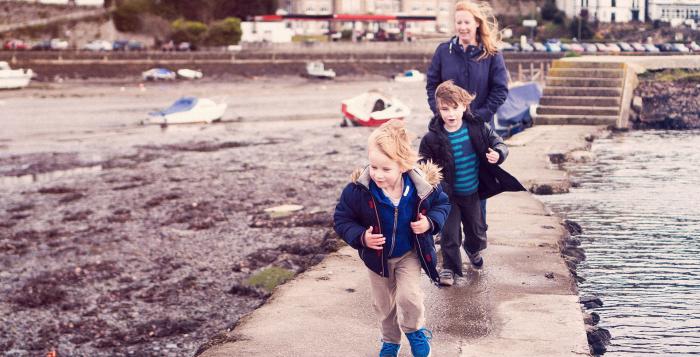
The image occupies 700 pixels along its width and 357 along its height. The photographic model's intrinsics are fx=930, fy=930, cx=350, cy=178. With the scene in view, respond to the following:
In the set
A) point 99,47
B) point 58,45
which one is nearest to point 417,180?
point 99,47

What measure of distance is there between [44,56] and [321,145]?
44.6 meters

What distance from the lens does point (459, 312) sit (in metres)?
5.98

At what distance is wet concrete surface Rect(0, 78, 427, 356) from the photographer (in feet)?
29.2

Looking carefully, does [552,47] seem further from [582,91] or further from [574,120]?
[574,120]

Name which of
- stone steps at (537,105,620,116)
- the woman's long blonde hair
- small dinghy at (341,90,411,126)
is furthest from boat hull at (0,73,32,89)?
the woman's long blonde hair

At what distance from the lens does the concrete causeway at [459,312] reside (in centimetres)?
533

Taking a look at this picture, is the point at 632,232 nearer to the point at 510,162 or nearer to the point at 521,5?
the point at 510,162

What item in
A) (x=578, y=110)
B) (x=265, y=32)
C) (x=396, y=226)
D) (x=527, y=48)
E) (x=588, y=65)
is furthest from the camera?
(x=265, y=32)

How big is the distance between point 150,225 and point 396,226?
9.07 metres

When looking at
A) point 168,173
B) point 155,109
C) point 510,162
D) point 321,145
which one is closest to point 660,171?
point 510,162

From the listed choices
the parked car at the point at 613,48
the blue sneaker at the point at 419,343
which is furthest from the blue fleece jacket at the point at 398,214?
the parked car at the point at 613,48

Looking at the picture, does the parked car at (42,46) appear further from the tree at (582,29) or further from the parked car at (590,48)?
the tree at (582,29)

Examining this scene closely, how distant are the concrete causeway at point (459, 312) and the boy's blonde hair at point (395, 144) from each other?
3.75ft

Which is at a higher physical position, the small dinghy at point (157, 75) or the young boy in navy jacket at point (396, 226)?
the young boy in navy jacket at point (396, 226)
